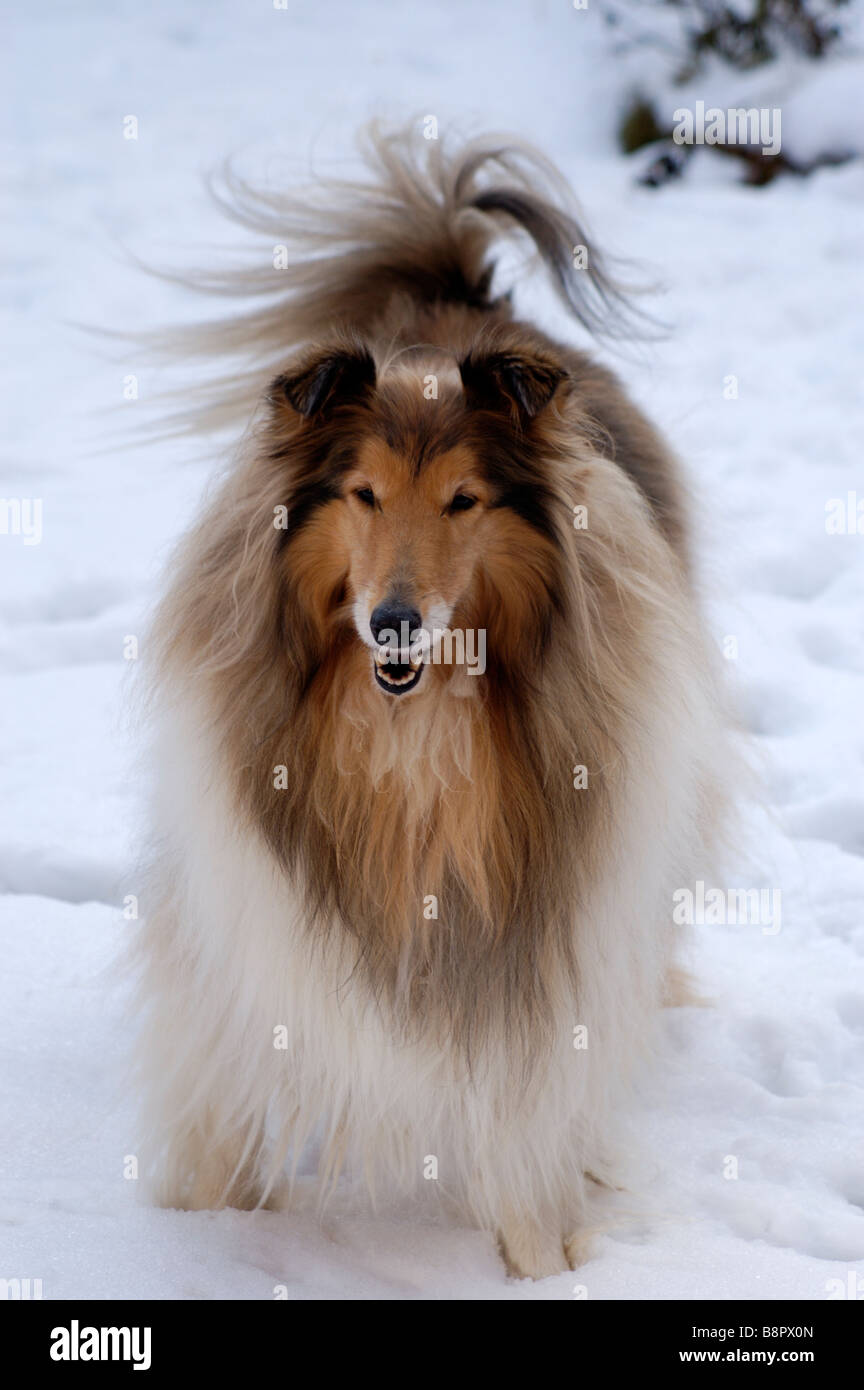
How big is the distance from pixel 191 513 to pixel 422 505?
3416 millimetres

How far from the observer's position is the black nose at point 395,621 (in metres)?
2.21

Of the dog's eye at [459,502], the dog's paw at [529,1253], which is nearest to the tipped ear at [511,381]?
the dog's eye at [459,502]

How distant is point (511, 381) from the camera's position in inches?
92.4

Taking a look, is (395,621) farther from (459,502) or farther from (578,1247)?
(578,1247)

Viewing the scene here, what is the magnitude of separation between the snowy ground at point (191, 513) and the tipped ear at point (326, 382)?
32.2 inches

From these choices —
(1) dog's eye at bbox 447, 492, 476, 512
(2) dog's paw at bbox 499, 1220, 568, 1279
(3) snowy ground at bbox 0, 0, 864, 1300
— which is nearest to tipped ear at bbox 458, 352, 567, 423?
(1) dog's eye at bbox 447, 492, 476, 512

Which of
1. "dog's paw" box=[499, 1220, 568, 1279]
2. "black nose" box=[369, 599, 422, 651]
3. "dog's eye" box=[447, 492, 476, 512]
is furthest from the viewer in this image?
"dog's paw" box=[499, 1220, 568, 1279]

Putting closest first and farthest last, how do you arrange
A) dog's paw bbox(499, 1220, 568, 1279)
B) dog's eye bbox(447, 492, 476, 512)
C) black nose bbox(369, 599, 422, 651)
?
1. black nose bbox(369, 599, 422, 651)
2. dog's eye bbox(447, 492, 476, 512)
3. dog's paw bbox(499, 1220, 568, 1279)

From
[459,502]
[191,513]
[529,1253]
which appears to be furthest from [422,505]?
[191,513]

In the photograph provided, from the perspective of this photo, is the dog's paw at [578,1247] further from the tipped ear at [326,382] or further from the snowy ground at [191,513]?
the tipped ear at [326,382]

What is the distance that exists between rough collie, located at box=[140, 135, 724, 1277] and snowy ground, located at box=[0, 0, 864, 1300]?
22 centimetres

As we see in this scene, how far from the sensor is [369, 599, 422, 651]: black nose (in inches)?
87.1

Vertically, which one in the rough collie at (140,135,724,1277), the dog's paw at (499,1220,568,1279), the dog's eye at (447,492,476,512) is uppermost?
the dog's eye at (447,492,476,512)

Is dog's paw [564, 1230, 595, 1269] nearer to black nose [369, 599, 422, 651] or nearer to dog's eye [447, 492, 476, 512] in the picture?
black nose [369, 599, 422, 651]
